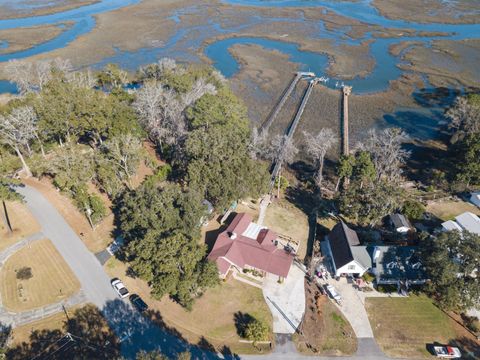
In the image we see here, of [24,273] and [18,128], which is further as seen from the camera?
[18,128]

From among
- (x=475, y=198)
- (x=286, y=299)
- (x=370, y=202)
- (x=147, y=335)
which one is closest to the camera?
(x=147, y=335)

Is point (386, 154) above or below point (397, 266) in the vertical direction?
above

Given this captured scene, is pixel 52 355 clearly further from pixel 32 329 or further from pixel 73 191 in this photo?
pixel 73 191

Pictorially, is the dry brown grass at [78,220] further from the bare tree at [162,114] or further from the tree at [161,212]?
the bare tree at [162,114]

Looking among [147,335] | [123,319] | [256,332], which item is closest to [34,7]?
[123,319]

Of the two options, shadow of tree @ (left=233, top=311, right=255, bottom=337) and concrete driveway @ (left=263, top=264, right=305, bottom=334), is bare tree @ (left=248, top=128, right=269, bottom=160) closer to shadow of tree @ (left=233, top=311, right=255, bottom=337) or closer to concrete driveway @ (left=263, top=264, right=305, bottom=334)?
concrete driveway @ (left=263, top=264, right=305, bottom=334)

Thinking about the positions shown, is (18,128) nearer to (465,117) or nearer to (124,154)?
(124,154)

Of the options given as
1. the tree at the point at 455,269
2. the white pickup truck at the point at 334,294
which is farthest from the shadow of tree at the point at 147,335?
the tree at the point at 455,269

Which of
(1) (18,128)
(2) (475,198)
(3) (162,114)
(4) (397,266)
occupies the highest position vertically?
(1) (18,128)
